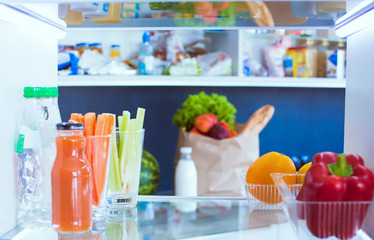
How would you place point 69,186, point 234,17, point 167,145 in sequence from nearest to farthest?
point 69,186
point 234,17
point 167,145

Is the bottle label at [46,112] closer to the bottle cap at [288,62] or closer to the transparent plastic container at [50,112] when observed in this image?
the transparent plastic container at [50,112]

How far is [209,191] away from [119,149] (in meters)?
1.34

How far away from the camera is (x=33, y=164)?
766 mm

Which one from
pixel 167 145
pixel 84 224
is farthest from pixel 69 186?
pixel 167 145

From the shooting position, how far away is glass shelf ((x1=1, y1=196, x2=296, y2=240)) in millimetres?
725

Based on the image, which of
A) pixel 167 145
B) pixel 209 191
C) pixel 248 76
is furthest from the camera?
pixel 167 145

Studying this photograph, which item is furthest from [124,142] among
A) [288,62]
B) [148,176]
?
[288,62]

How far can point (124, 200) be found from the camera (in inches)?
34.3

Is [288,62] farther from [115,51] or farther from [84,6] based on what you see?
[84,6]

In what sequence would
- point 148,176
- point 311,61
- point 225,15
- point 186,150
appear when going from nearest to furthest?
point 225,15, point 186,150, point 148,176, point 311,61

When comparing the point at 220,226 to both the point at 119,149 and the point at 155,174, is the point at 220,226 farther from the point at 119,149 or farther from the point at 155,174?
the point at 155,174

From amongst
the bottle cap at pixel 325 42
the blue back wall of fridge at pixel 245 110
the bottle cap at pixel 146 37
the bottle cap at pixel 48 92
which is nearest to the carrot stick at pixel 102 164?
the bottle cap at pixel 48 92

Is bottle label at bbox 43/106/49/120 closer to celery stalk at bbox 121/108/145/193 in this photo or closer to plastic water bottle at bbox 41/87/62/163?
plastic water bottle at bbox 41/87/62/163

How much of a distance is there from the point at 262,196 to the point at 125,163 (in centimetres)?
25
